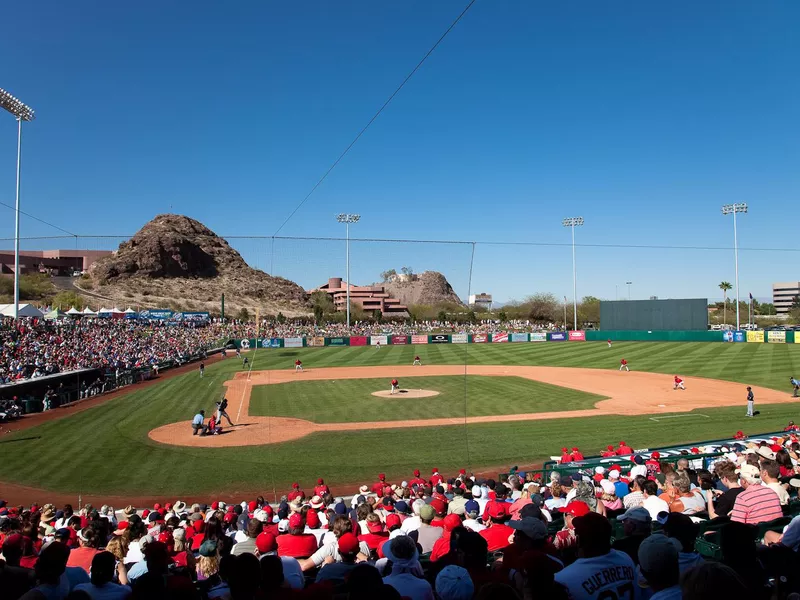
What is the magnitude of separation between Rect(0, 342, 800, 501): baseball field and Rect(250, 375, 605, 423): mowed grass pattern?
0.11 meters

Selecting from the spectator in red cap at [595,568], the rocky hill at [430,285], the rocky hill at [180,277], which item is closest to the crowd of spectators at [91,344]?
the rocky hill at [180,277]

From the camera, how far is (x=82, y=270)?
75.6 m

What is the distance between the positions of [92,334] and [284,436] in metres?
28.3

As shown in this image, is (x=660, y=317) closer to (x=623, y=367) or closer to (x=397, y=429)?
(x=623, y=367)

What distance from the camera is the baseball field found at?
16.4m

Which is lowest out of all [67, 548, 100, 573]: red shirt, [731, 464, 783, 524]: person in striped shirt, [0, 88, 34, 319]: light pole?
[67, 548, 100, 573]: red shirt

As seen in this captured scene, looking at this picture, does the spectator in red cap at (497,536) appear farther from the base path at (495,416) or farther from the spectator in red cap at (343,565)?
the base path at (495,416)

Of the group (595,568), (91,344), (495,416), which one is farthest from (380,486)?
(91,344)

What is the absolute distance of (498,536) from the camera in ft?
18.5

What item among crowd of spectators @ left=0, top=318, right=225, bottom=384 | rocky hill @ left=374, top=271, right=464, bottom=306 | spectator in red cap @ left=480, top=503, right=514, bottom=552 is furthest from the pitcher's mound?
spectator in red cap @ left=480, top=503, right=514, bottom=552

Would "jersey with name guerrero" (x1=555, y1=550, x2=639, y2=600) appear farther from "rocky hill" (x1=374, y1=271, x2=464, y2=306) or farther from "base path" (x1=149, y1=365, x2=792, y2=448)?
"rocky hill" (x1=374, y1=271, x2=464, y2=306)

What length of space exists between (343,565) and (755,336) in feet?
215

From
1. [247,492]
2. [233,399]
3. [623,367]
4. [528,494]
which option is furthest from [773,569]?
[623,367]

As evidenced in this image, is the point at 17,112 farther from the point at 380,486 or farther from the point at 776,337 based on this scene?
the point at 776,337
